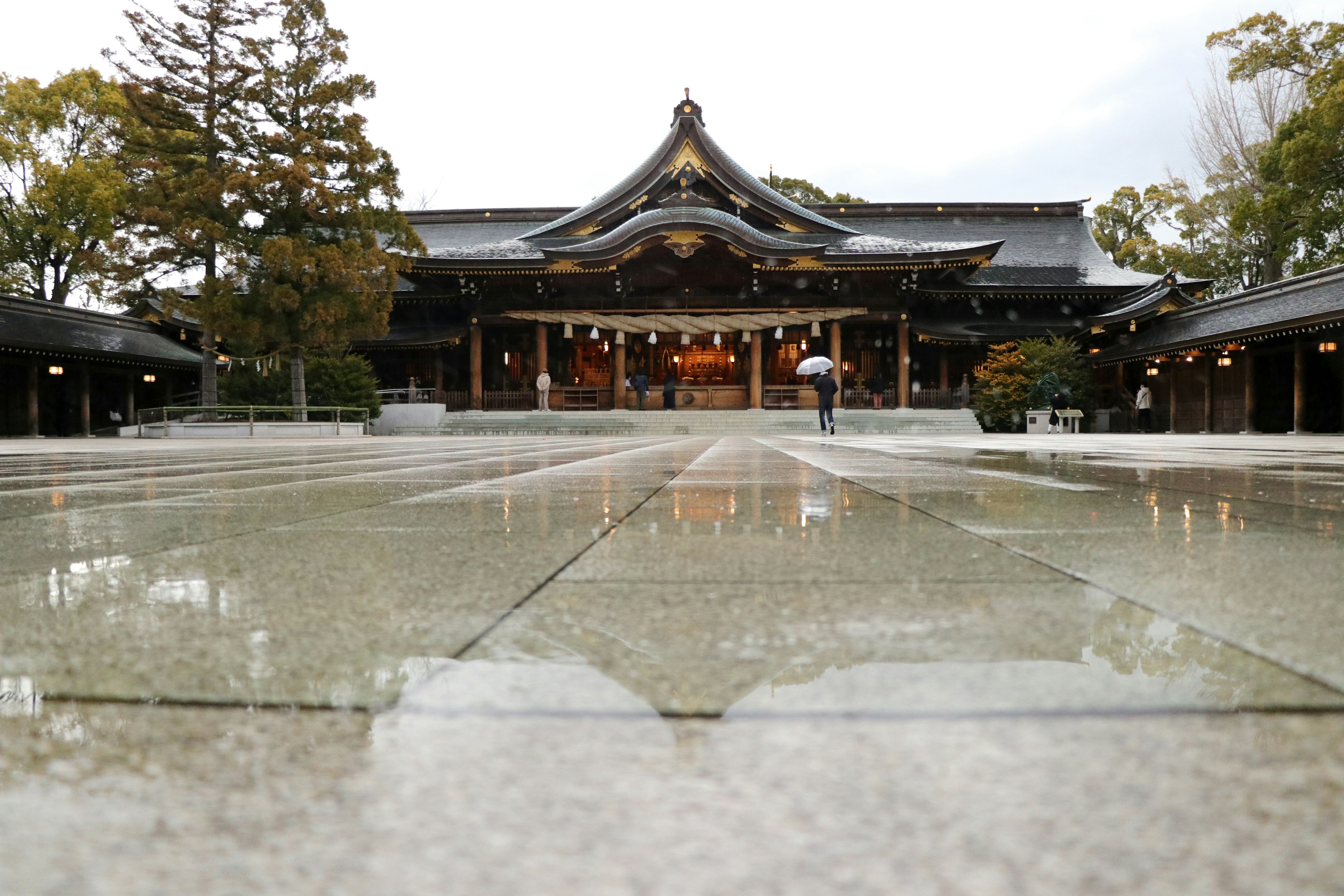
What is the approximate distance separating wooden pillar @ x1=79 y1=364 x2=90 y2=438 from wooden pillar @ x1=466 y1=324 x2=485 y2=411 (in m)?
10.8

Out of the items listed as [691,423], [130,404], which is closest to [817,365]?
[691,423]

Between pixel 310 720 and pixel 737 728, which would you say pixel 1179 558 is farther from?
pixel 310 720

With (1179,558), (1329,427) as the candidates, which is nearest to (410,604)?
(1179,558)

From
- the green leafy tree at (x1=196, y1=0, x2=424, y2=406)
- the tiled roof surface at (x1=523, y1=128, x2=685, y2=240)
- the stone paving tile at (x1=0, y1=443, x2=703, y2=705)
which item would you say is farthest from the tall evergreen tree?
the stone paving tile at (x1=0, y1=443, x2=703, y2=705)

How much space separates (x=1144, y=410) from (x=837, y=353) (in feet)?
27.8

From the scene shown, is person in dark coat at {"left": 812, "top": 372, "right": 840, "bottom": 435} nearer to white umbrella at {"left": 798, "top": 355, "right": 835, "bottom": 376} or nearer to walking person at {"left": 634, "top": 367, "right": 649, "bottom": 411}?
white umbrella at {"left": 798, "top": 355, "right": 835, "bottom": 376}

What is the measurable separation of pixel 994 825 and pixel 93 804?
60 cm

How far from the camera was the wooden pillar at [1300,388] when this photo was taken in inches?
695

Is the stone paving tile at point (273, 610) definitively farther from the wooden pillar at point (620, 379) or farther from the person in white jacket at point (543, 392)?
the wooden pillar at point (620, 379)

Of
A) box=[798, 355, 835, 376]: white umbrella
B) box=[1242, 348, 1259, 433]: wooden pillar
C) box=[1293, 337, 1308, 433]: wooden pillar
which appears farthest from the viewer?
box=[1242, 348, 1259, 433]: wooden pillar

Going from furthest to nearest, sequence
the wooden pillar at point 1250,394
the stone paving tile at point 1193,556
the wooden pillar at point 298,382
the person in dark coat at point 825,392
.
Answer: the wooden pillar at point 298,382 → the wooden pillar at point 1250,394 → the person in dark coat at point 825,392 → the stone paving tile at point 1193,556

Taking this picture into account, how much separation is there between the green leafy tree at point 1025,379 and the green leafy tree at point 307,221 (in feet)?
52.6

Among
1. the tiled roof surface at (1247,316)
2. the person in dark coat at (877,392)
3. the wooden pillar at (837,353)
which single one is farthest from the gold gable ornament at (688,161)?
the tiled roof surface at (1247,316)

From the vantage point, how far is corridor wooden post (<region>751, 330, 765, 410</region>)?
24797 mm
